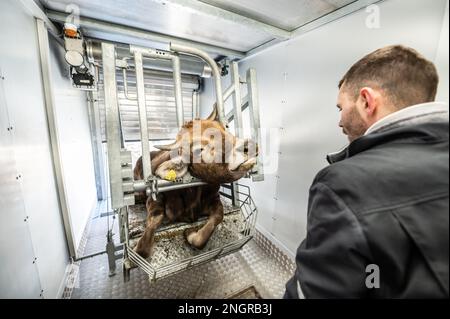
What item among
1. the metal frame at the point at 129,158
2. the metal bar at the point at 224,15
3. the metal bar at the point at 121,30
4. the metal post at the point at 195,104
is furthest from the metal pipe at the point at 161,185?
the metal post at the point at 195,104

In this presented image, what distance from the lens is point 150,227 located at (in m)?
1.21

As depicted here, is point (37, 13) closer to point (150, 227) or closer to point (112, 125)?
point (112, 125)

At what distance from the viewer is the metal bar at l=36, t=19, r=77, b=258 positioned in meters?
1.40

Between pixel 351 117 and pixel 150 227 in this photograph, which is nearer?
pixel 351 117

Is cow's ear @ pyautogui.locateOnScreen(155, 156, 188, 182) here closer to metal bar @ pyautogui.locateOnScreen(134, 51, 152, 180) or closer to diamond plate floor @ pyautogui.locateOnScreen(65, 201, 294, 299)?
metal bar @ pyautogui.locateOnScreen(134, 51, 152, 180)

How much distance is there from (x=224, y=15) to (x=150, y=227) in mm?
1674

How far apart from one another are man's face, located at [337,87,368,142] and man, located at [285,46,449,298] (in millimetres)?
227

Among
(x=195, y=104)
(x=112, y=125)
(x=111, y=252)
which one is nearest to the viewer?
(x=112, y=125)

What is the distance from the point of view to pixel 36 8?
129 centimetres

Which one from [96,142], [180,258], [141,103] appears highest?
[141,103]

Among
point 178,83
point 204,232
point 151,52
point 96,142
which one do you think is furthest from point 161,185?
point 96,142

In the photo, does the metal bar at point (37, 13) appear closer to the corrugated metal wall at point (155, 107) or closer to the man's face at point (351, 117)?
the corrugated metal wall at point (155, 107)

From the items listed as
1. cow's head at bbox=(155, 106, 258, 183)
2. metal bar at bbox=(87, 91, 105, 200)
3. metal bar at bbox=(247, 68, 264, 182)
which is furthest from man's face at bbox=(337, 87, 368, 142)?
metal bar at bbox=(87, 91, 105, 200)
